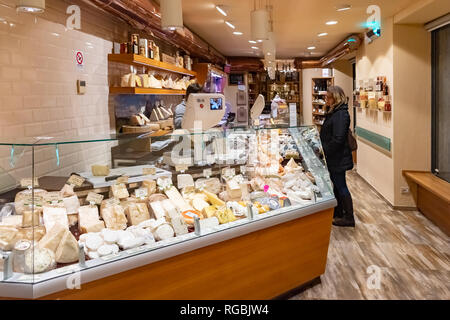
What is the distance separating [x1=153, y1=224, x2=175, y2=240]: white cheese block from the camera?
2.55 m

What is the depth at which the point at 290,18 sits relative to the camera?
7039mm

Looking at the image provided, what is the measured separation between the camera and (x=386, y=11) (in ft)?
19.1

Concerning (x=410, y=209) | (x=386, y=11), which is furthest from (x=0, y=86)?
(x=410, y=209)

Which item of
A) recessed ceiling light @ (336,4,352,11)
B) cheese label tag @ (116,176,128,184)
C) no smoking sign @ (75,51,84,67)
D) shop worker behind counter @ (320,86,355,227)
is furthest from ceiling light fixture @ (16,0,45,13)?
recessed ceiling light @ (336,4,352,11)

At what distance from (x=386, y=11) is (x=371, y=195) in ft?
9.82

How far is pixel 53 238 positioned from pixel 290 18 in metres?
5.90

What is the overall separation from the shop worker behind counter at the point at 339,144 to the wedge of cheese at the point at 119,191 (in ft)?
9.88

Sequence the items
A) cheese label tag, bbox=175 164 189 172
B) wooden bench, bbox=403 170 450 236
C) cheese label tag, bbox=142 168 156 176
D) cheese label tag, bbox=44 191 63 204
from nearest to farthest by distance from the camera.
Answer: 1. cheese label tag, bbox=44 191 63 204
2. cheese label tag, bbox=142 168 156 176
3. cheese label tag, bbox=175 164 189 172
4. wooden bench, bbox=403 170 450 236

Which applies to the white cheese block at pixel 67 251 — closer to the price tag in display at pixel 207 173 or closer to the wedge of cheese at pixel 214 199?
the wedge of cheese at pixel 214 199

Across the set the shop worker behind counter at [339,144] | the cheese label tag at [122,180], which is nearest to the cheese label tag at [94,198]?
the cheese label tag at [122,180]

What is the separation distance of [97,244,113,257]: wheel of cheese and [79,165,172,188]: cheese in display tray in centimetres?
58

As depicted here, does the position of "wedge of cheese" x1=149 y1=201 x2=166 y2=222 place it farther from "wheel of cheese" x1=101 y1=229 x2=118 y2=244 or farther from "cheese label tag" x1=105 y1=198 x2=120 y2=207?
"wheel of cheese" x1=101 y1=229 x2=118 y2=244

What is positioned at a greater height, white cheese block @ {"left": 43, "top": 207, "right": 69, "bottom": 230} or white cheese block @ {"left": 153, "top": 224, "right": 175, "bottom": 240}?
white cheese block @ {"left": 43, "top": 207, "right": 69, "bottom": 230}

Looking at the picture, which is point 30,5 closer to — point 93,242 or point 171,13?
point 171,13
